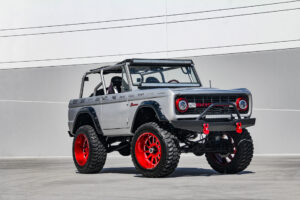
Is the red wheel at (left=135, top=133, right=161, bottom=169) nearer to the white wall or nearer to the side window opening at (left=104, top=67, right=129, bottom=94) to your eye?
the side window opening at (left=104, top=67, right=129, bottom=94)

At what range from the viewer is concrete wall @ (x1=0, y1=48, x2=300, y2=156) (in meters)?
18.9

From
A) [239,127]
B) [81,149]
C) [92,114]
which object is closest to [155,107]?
[239,127]

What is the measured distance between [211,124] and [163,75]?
2156 mm

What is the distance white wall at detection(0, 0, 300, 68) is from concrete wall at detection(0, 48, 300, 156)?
342mm

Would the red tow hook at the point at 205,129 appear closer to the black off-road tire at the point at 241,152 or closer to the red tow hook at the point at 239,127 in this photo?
the red tow hook at the point at 239,127

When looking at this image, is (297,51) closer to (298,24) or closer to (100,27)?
(298,24)

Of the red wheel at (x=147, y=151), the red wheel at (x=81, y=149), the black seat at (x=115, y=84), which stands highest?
the black seat at (x=115, y=84)

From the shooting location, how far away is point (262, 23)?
19344mm

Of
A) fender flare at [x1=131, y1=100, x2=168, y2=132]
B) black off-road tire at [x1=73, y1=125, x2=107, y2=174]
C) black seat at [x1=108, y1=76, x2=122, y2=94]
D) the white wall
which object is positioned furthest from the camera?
the white wall

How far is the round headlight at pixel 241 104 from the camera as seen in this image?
11197 millimetres

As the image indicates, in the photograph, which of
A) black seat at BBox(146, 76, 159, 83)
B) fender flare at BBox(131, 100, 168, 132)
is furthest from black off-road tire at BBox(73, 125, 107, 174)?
fender flare at BBox(131, 100, 168, 132)

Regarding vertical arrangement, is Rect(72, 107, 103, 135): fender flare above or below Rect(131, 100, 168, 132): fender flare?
below

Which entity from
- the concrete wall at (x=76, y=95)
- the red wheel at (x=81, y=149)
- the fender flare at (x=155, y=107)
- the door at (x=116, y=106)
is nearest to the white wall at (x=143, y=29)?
the concrete wall at (x=76, y=95)

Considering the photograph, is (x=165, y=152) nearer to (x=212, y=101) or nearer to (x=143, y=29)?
(x=212, y=101)
